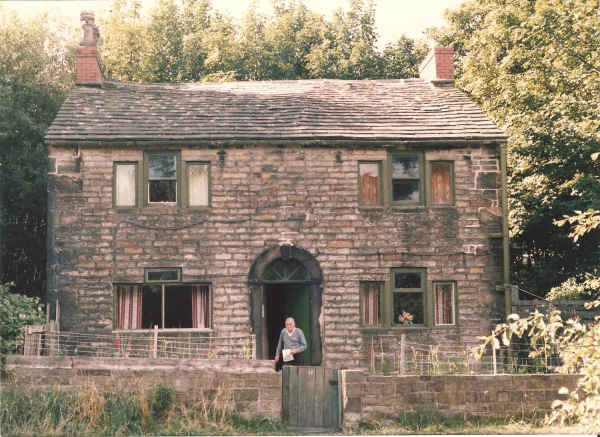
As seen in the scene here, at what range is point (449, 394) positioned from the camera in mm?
13961

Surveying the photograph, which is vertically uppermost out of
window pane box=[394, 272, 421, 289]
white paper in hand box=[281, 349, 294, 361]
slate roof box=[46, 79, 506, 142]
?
slate roof box=[46, 79, 506, 142]

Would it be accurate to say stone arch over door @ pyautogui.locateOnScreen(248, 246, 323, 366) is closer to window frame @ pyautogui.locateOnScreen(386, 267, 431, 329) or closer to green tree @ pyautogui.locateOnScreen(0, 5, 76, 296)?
window frame @ pyautogui.locateOnScreen(386, 267, 431, 329)

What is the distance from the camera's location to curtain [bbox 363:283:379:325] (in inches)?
759

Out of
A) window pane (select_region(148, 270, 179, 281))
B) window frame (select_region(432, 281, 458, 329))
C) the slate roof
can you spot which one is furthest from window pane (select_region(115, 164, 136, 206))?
window frame (select_region(432, 281, 458, 329))

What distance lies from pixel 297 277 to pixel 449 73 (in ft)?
28.1

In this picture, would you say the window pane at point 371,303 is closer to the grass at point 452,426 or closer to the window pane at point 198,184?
the window pane at point 198,184

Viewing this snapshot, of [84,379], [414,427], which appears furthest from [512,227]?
[84,379]

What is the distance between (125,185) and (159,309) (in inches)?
130

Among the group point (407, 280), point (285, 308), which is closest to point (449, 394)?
point (407, 280)

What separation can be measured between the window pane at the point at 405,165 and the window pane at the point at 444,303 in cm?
303

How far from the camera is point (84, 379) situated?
13758 mm

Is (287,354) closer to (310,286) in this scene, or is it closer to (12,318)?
(310,286)

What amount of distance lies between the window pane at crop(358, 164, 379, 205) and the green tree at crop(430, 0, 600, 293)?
6.69 metres

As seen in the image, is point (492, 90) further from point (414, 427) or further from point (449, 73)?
point (414, 427)
